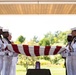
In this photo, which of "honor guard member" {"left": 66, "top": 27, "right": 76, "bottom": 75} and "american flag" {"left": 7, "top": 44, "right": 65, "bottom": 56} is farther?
"honor guard member" {"left": 66, "top": 27, "right": 76, "bottom": 75}

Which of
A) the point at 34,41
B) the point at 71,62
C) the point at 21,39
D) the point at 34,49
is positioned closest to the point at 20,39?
the point at 21,39

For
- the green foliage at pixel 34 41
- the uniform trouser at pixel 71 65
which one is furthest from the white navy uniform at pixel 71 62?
the green foliage at pixel 34 41

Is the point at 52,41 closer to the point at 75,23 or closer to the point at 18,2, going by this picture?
the point at 75,23

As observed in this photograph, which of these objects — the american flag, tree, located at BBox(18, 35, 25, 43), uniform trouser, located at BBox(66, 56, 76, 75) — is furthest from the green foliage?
the american flag

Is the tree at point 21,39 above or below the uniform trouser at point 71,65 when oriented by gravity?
above

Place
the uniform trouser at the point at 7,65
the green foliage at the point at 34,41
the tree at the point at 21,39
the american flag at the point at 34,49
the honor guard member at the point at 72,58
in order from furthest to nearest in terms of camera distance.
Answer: the tree at the point at 21,39 < the green foliage at the point at 34,41 < the uniform trouser at the point at 7,65 < the honor guard member at the point at 72,58 < the american flag at the point at 34,49

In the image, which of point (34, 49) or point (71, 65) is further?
point (71, 65)

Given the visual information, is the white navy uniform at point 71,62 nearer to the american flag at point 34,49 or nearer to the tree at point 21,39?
the american flag at point 34,49

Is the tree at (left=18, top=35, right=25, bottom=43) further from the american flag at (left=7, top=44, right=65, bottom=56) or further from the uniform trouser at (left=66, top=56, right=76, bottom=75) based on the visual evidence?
the american flag at (left=7, top=44, right=65, bottom=56)

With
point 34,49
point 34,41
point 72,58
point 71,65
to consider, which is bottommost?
point 71,65

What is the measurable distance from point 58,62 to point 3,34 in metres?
3.59

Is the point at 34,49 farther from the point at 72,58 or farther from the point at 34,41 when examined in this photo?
the point at 34,41

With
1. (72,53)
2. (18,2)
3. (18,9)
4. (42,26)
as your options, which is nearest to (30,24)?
(42,26)

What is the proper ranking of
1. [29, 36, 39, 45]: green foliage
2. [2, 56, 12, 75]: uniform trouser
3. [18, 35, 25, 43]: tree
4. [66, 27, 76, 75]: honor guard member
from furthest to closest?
[18, 35, 25, 43]: tree → [29, 36, 39, 45]: green foliage → [2, 56, 12, 75]: uniform trouser → [66, 27, 76, 75]: honor guard member
